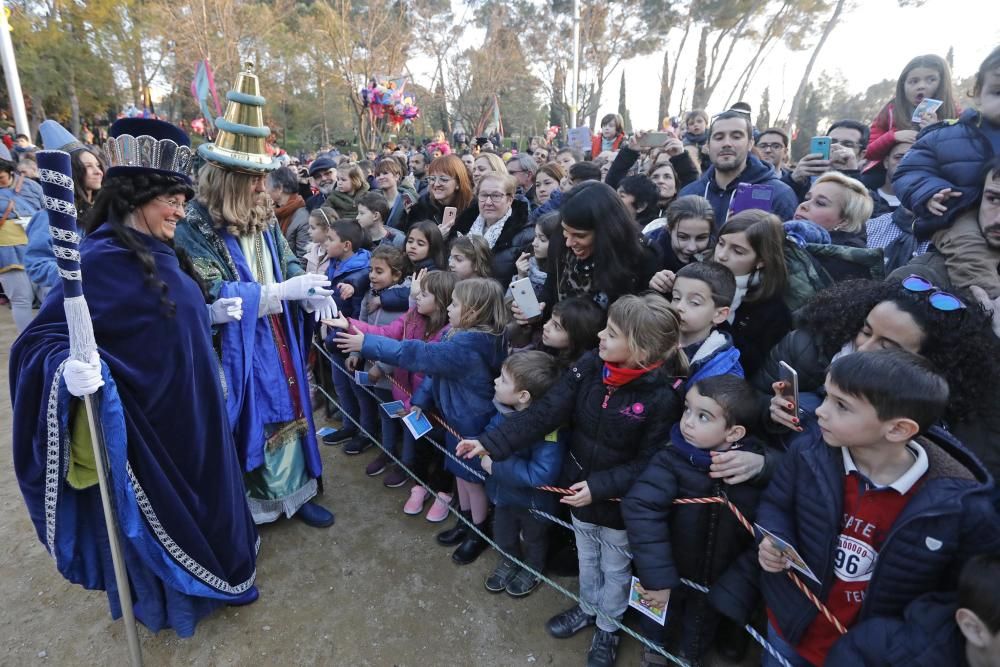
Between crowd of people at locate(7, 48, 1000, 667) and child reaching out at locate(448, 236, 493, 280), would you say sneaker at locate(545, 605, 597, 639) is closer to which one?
crowd of people at locate(7, 48, 1000, 667)

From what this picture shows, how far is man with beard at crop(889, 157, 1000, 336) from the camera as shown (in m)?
2.05

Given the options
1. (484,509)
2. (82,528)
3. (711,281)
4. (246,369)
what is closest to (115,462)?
(82,528)

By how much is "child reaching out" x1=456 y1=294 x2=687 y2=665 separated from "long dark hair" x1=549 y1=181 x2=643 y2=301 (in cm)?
51

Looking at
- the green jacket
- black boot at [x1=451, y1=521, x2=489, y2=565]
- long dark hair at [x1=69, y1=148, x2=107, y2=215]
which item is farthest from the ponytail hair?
long dark hair at [x1=69, y1=148, x2=107, y2=215]

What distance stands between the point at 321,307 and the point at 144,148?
118cm

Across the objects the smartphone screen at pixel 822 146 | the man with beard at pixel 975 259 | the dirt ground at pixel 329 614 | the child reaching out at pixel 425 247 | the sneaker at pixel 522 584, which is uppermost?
the smartphone screen at pixel 822 146

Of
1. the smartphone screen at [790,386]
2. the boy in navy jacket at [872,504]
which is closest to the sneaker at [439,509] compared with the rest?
the boy in navy jacket at [872,504]

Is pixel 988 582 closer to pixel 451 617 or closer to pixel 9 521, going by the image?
pixel 451 617

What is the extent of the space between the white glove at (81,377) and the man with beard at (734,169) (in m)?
3.29

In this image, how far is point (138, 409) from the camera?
2.26m

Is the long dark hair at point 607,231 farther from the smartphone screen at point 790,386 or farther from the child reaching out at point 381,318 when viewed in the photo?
the child reaching out at point 381,318

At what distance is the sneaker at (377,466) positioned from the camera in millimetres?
3959

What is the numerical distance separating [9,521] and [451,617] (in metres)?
2.94

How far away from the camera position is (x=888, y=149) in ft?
12.1
